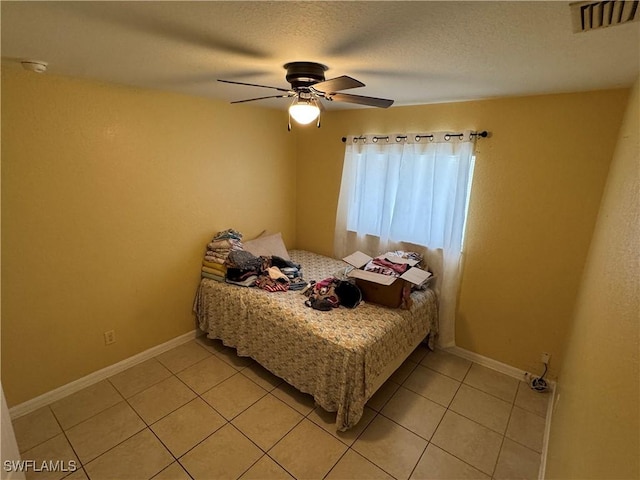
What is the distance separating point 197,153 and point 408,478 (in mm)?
2972

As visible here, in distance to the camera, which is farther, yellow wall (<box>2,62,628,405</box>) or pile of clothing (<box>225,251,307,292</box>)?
pile of clothing (<box>225,251,307,292</box>)

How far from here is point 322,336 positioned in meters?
2.11

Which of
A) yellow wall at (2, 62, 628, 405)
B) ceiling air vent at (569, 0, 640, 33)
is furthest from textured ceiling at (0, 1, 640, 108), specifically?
yellow wall at (2, 62, 628, 405)

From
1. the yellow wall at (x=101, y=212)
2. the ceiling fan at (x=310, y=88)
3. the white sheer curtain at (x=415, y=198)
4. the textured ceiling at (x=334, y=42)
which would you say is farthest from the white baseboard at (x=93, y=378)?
the ceiling fan at (x=310, y=88)

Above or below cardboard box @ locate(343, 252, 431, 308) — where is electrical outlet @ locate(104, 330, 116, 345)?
below

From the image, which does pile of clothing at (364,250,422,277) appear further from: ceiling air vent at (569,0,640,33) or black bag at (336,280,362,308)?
ceiling air vent at (569,0,640,33)

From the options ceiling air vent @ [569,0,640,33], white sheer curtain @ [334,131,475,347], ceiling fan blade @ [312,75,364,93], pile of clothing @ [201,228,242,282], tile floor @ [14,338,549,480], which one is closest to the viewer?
ceiling air vent @ [569,0,640,33]

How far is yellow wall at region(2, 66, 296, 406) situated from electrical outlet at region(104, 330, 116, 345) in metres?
0.04

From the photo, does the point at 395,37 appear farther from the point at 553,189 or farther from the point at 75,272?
the point at 75,272

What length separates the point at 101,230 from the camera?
2381 millimetres

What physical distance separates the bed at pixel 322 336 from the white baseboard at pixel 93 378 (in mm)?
310

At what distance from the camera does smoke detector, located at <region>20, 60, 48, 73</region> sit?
1721 millimetres

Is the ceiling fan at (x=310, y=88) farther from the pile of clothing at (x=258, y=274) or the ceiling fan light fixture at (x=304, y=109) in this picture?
the pile of clothing at (x=258, y=274)

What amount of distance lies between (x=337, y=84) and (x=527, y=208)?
186cm
